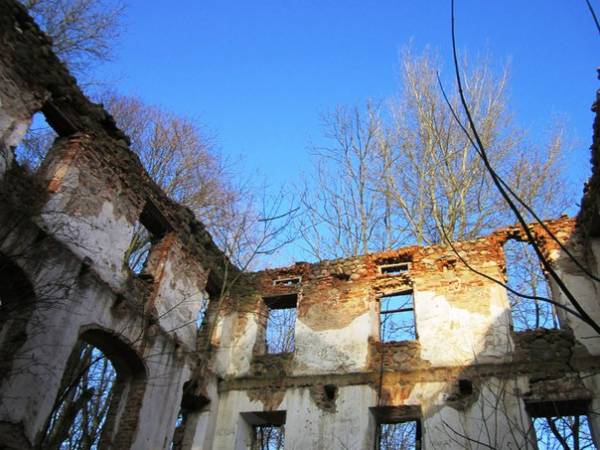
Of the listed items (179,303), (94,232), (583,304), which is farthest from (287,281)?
(583,304)

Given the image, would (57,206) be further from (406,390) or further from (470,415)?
(470,415)

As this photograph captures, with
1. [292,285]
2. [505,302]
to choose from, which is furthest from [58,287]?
[505,302]

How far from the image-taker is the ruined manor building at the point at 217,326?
7.57 m

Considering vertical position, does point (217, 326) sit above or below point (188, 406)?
above

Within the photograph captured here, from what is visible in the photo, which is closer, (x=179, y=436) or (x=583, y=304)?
(x=583, y=304)

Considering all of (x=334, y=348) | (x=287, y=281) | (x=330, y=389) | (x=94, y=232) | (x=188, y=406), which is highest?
(x=287, y=281)

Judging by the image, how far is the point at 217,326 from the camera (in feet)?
39.8

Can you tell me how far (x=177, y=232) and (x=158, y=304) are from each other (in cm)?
172

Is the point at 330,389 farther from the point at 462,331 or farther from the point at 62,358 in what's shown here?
the point at 62,358

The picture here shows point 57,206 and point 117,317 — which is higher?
point 57,206

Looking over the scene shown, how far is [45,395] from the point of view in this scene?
7.23 metres

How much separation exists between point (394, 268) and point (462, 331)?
2.27m

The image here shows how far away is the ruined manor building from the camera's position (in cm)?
757

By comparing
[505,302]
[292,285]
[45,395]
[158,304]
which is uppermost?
[292,285]
